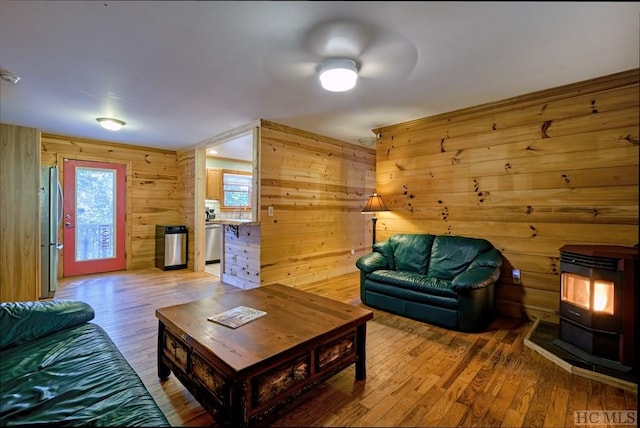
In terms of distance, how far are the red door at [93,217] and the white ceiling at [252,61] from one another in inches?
52.5

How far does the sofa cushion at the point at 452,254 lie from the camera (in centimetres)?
310

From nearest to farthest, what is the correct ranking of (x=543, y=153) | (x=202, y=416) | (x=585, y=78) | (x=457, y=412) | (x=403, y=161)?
1. (x=202, y=416)
2. (x=457, y=412)
3. (x=585, y=78)
4. (x=543, y=153)
5. (x=403, y=161)

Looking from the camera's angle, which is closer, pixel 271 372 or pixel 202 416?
pixel 202 416

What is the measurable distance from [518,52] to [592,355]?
2233mm

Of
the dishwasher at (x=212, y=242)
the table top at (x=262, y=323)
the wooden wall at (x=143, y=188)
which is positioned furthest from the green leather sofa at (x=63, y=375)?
the dishwasher at (x=212, y=242)

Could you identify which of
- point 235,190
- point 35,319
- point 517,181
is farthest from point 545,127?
point 235,190

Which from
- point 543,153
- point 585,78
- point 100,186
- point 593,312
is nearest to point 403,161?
point 543,153

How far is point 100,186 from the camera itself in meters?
5.08

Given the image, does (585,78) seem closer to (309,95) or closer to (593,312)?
(593,312)

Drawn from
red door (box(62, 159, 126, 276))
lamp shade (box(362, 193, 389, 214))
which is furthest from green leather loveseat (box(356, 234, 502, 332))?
red door (box(62, 159, 126, 276))

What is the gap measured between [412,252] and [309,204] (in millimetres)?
1717

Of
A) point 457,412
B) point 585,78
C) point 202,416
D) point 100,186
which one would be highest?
point 585,78

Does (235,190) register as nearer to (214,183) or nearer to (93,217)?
(214,183)

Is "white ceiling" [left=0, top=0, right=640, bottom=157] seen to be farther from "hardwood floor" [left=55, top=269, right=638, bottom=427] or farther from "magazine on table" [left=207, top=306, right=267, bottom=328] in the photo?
"hardwood floor" [left=55, top=269, right=638, bottom=427]
